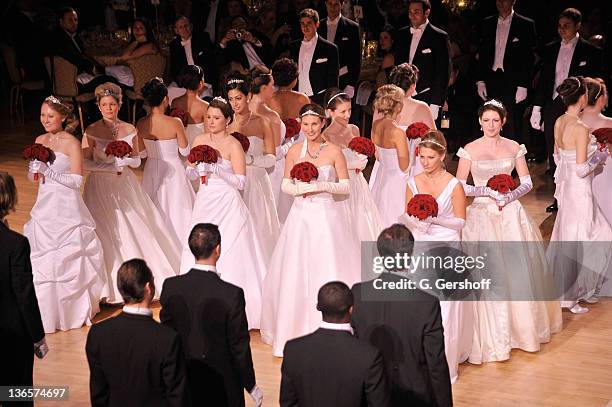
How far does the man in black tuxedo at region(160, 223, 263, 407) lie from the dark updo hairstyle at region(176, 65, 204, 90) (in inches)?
145

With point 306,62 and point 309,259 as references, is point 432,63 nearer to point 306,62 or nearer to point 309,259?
point 306,62

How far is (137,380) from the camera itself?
4590mm

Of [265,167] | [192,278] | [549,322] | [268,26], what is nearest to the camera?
[192,278]

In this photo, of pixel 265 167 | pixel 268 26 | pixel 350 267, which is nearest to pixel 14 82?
pixel 268 26

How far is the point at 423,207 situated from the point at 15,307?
7.75 ft

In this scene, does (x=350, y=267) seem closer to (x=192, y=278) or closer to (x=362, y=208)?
(x=362, y=208)

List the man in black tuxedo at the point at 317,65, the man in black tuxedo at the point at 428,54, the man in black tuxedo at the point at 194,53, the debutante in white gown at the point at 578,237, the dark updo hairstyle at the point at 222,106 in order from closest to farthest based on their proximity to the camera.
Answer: the dark updo hairstyle at the point at 222,106 < the debutante in white gown at the point at 578,237 < the man in black tuxedo at the point at 428,54 < the man in black tuxedo at the point at 317,65 < the man in black tuxedo at the point at 194,53

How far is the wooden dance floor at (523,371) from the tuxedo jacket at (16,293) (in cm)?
99

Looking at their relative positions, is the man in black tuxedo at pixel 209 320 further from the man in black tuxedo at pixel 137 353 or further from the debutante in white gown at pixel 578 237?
the debutante in white gown at pixel 578 237

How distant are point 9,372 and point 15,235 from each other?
734 mm

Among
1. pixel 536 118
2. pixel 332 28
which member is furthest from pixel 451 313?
pixel 332 28

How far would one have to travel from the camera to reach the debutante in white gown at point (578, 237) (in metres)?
7.91

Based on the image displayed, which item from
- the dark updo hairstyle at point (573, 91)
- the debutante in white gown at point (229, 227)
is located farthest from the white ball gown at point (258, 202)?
the dark updo hairstyle at point (573, 91)

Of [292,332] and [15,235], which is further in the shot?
[292,332]
